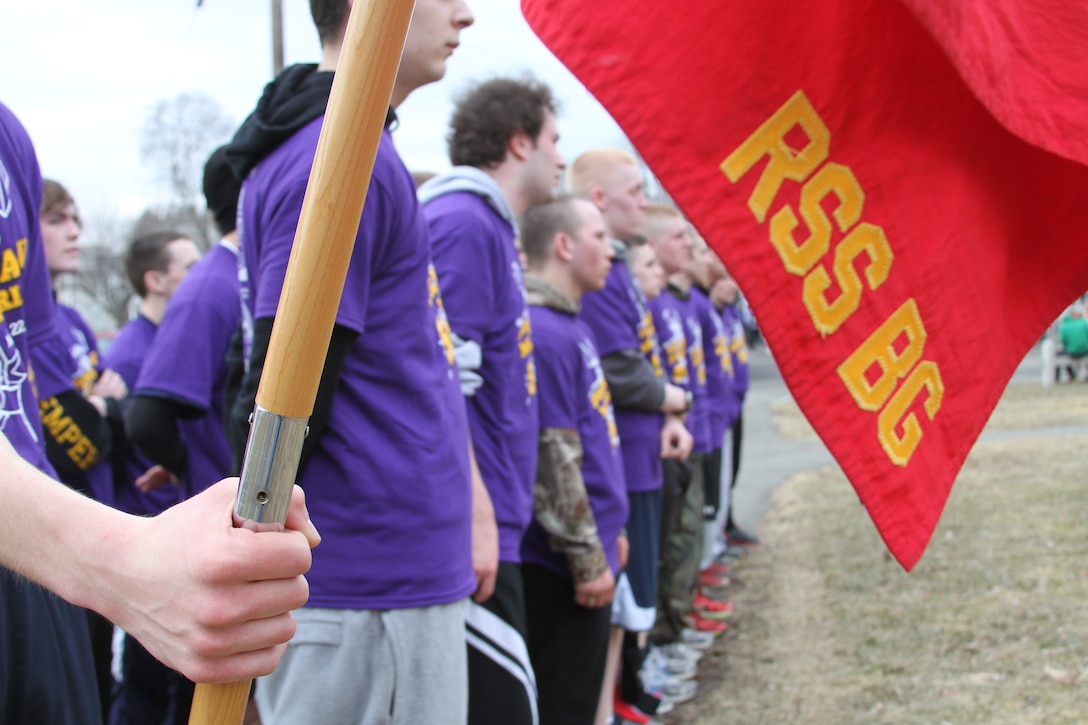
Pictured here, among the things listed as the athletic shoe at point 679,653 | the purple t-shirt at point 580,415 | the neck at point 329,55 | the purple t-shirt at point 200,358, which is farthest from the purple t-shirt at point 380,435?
the athletic shoe at point 679,653

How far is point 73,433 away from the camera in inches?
116

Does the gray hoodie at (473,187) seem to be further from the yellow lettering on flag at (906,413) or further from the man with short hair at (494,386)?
the yellow lettering on flag at (906,413)

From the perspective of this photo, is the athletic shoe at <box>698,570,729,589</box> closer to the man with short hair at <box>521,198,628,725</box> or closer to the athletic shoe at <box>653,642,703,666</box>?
the athletic shoe at <box>653,642,703,666</box>

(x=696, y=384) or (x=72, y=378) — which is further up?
(x=72, y=378)

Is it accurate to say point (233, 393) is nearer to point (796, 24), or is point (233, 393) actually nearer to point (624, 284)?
point (796, 24)

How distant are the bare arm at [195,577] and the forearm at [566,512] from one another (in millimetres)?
2277

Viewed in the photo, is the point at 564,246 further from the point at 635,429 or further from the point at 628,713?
the point at 628,713

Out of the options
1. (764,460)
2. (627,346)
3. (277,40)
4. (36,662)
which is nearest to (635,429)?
(627,346)

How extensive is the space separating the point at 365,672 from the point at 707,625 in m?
3.93

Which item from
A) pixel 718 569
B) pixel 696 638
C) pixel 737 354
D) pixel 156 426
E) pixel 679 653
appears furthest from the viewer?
pixel 737 354

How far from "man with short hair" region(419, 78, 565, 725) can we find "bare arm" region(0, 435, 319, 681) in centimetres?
158

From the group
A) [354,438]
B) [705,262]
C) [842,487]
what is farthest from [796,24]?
[842,487]

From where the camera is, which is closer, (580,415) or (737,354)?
(580,415)

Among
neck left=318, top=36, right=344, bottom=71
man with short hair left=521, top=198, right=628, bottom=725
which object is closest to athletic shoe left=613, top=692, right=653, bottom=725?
man with short hair left=521, top=198, right=628, bottom=725
